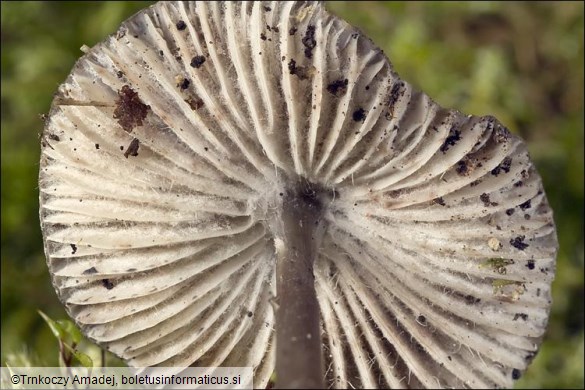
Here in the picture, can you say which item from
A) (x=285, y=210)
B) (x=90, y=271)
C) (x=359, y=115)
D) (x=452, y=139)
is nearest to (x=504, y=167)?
(x=452, y=139)

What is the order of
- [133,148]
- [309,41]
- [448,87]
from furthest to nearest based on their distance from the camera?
[448,87], [133,148], [309,41]

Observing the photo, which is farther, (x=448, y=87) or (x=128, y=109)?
(x=448, y=87)

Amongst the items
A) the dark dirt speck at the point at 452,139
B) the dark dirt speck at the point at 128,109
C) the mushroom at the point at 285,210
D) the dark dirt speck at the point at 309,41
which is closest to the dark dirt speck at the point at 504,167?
the mushroom at the point at 285,210

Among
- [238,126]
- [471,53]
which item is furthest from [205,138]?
[471,53]

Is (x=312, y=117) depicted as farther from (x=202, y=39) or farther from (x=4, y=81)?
(x=4, y=81)

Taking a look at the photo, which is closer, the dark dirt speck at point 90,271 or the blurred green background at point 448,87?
the dark dirt speck at point 90,271

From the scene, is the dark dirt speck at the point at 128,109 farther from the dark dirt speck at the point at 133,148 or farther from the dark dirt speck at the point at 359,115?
the dark dirt speck at the point at 359,115

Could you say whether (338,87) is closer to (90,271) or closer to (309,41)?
(309,41)
